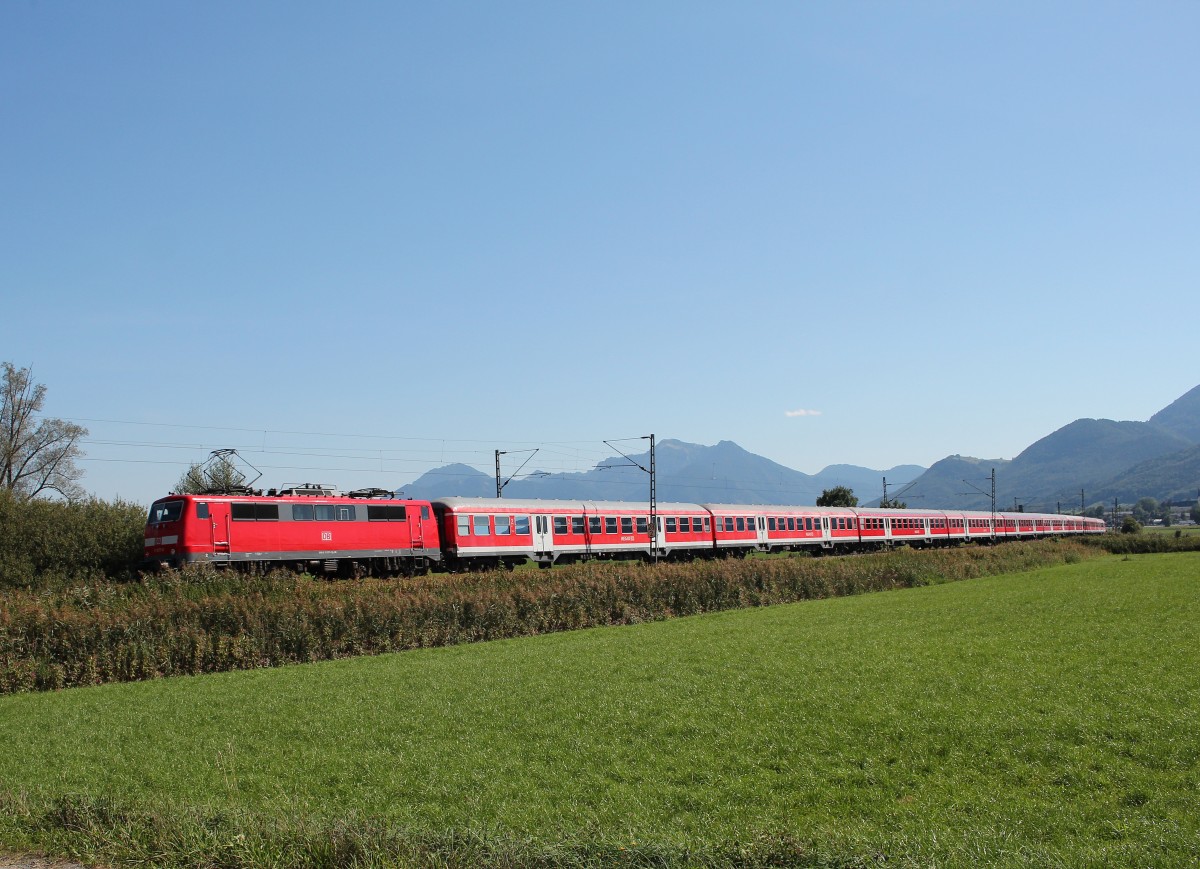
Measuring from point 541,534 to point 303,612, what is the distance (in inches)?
850

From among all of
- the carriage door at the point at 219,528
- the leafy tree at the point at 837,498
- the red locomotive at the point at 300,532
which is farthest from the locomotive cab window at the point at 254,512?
the leafy tree at the point at 837,498

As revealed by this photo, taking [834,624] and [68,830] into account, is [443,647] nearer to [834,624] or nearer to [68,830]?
[834,624]

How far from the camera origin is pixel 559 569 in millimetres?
31422

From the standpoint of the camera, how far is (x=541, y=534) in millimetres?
43125

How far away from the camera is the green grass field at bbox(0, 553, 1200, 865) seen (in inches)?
323

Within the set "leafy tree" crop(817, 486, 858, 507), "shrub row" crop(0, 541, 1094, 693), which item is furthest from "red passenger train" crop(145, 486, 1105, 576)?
"leafy tree" crop(817, 486, 858, 507)

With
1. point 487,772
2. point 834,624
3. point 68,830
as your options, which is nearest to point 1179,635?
point 834,624

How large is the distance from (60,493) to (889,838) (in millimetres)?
59590

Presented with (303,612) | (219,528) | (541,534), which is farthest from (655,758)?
(541,534)

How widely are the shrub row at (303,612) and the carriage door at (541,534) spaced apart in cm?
1074

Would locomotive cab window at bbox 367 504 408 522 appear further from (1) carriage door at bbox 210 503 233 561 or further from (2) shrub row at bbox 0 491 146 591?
(2) shrub row at bbox 0 491 146 591

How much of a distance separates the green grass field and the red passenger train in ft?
43.3

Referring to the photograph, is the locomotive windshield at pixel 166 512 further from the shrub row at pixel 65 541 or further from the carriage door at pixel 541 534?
the carriage door at pixel 541 534

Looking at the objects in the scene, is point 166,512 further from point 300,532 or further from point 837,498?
point 837,498
